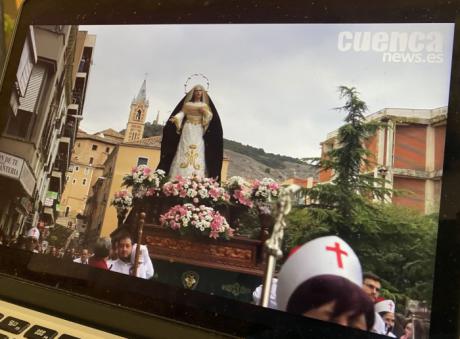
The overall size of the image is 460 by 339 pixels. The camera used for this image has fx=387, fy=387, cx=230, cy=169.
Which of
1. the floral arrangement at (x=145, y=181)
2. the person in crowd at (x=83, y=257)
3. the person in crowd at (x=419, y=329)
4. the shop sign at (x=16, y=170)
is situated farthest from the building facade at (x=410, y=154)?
the shop sign at (x=16, y=170)

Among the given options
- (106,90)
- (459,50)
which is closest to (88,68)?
(106,90)

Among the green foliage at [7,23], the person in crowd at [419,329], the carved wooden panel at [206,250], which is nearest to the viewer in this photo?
the person in crowd at [419,329]

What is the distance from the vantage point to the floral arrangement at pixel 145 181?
521 mm

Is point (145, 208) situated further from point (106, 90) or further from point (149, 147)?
point (106, 90)

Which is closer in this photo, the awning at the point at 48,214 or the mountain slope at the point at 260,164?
the mountain slope at the point at 260,164

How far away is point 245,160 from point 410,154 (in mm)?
189

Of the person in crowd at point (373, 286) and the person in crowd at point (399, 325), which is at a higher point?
the person in crowd at point (373, 286)

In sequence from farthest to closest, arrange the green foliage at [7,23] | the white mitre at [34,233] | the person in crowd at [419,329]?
the green foliage at [7,23] → the white mitre at [34,233] → the person in crowd at [419,329]

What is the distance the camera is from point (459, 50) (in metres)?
0.39

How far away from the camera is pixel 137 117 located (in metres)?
0.56

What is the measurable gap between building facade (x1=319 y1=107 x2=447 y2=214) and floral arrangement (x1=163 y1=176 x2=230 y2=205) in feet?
0.44

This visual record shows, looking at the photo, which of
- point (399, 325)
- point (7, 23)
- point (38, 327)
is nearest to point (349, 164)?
point (399, 325)

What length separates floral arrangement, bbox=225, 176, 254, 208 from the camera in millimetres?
489

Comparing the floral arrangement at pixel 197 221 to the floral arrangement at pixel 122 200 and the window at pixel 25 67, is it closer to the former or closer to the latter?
the floral arrangement at pixel 122 200
